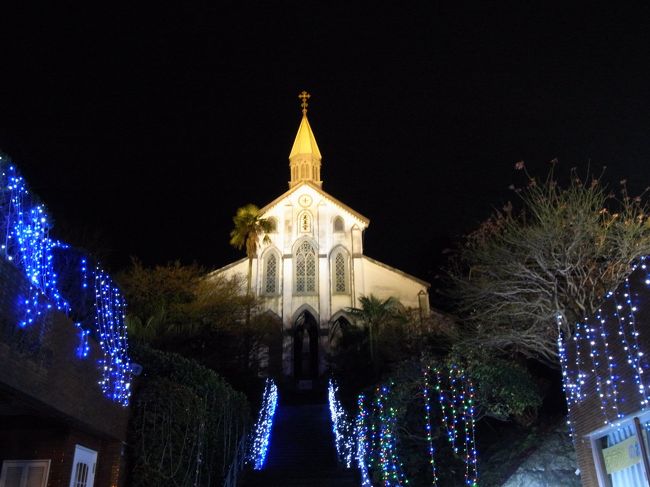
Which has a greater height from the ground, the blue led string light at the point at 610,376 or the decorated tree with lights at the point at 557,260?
the decorated tree with lights at the point at 557,260

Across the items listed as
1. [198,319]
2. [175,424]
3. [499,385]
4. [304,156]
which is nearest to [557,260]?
[499,385]

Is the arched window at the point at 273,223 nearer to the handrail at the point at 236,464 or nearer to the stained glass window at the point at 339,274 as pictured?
the stained glass window at the point at 339,274

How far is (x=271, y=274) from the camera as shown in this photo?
116ft

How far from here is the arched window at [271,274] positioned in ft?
115

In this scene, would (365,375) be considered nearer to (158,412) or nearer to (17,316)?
(158,412)

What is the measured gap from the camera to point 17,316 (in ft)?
23.9

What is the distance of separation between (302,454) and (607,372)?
10567 millimetres

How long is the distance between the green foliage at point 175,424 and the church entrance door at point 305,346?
19151 millimetres


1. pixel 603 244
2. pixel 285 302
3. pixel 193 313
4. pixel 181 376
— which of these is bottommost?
pixel 181 376

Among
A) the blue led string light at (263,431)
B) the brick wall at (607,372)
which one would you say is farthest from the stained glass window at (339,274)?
the brick wall at (607,372)

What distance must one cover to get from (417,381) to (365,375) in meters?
9.02

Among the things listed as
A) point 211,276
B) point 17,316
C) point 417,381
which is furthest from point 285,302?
point 17,316

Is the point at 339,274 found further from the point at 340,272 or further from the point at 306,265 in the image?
the point at 306,265

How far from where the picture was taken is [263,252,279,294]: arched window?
34.9 metres
